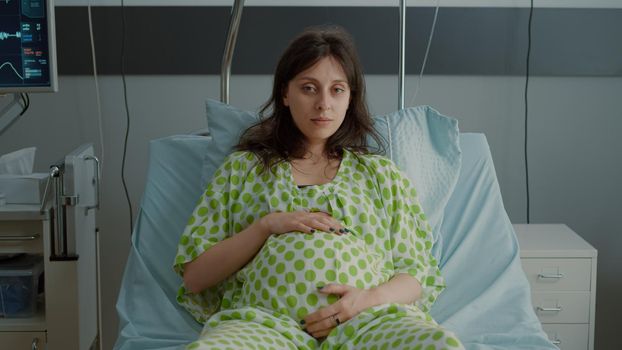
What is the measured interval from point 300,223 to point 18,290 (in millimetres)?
948

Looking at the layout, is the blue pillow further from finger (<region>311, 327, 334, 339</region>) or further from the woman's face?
finger (<region>311, 327, 334, 339</region>)

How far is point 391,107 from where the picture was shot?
3102mm

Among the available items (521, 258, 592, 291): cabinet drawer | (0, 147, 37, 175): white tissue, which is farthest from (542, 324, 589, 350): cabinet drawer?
(0, 147, 37, 175): white tissue

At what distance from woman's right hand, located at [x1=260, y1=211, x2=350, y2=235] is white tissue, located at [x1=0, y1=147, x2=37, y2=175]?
95cm

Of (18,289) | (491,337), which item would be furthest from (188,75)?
(491,337)

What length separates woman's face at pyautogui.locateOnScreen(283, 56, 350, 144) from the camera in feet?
6.64

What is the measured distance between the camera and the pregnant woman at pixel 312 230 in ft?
6.01

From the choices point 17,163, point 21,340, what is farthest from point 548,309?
point 17,163

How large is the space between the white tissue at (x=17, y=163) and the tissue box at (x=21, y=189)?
12cm

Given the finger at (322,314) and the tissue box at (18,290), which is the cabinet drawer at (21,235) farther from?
the finger at (322,314)

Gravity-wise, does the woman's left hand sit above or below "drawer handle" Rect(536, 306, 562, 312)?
above

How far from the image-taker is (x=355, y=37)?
9.96ft

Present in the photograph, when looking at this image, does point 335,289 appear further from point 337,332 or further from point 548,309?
point 548,309

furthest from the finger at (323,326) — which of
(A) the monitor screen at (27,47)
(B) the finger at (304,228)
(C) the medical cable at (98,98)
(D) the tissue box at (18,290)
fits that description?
(C) the medical cable at (98,98)
